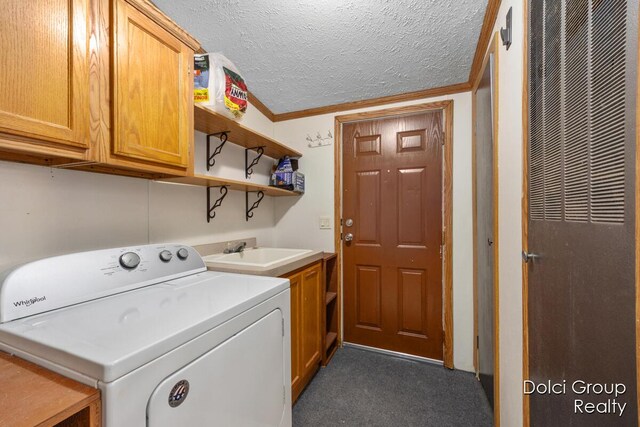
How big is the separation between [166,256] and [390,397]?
1.67 m

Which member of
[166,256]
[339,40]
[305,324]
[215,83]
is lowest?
[305,324]

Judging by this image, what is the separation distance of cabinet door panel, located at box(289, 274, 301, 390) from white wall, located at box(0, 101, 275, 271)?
69 cm

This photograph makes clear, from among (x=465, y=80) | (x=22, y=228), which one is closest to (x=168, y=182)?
(x=22, y=228)

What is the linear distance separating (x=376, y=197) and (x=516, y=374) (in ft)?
4.92

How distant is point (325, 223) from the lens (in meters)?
2.45

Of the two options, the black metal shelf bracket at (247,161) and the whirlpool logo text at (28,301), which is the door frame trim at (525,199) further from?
the black metal shelf bracket at (247,161)

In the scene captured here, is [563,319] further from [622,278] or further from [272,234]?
[272,234]

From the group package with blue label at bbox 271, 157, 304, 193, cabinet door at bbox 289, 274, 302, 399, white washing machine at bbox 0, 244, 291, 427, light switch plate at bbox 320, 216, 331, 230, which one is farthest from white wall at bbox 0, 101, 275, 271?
light switch plate at bbox 320, 216, 331, 230

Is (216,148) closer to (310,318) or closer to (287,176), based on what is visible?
(287,176)

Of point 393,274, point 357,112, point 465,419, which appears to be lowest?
point 465,419

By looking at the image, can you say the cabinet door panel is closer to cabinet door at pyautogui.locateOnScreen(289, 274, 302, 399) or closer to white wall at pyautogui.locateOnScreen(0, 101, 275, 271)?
cabinet door at pyautogui.locateOnScreen(289, 274, 302, 399)

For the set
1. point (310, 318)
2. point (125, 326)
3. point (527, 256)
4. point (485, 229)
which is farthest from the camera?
point (310, 318)

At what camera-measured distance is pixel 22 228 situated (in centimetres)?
94

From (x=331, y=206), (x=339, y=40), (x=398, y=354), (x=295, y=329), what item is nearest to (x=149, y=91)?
(x=339, y=40)
